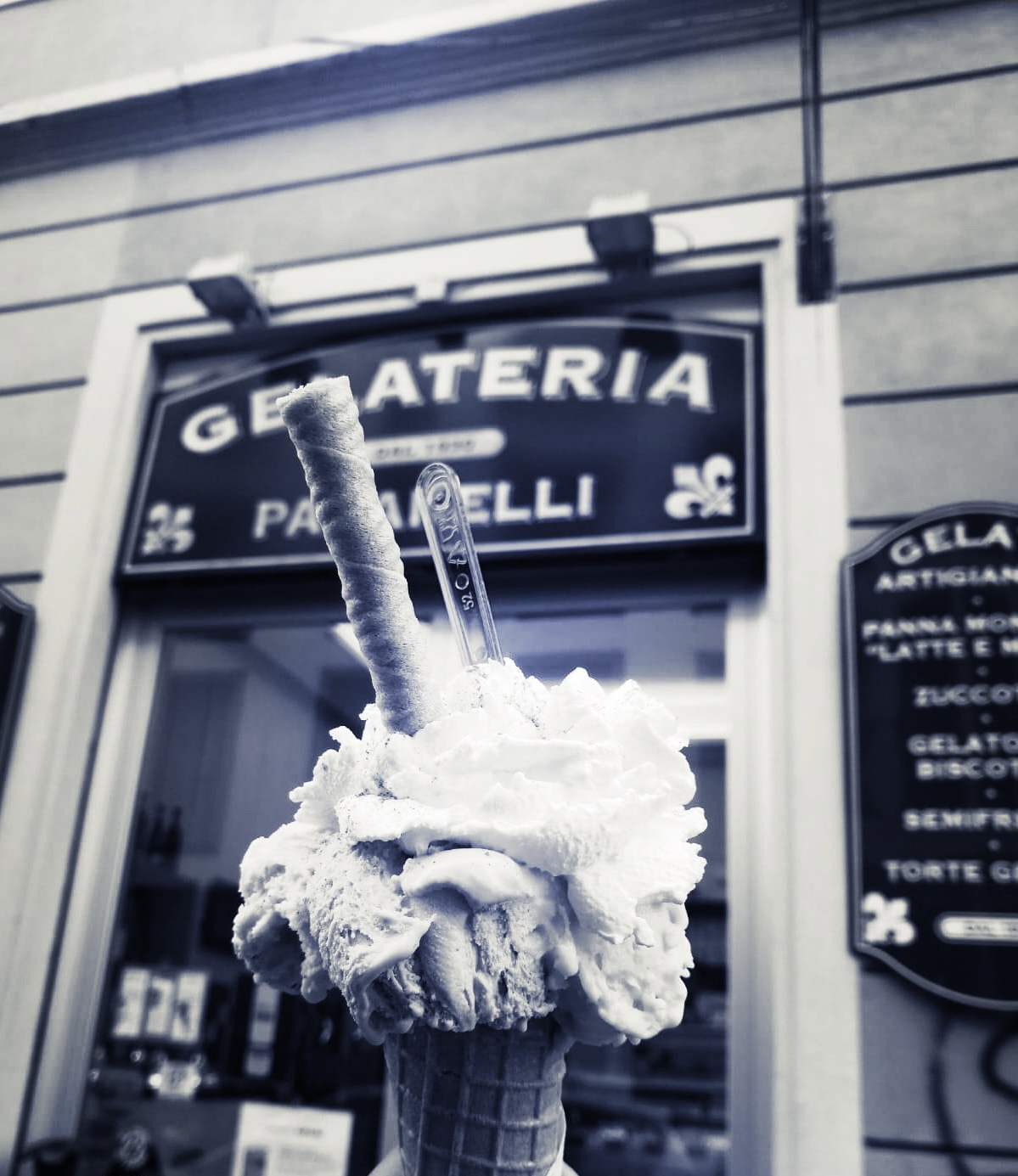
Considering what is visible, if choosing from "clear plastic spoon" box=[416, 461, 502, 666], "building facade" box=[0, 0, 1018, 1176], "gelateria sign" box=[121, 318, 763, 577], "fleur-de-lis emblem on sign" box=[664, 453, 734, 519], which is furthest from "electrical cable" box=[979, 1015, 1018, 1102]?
"clear plastic spoon" box=[416, 461, 502, 666]

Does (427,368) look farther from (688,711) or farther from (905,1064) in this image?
(905,1064)

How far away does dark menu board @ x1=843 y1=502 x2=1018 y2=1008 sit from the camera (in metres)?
2.91

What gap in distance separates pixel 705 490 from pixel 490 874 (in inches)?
110

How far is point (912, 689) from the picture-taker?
3.18 metres

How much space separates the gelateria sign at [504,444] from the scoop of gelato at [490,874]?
8.02 feet

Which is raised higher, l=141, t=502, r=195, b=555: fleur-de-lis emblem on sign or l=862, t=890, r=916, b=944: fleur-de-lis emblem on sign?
l=141, t=502, r=195, b=555: fleur-de-lis emblem on sign

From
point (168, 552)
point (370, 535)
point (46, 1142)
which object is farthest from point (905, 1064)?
point (168, 552)

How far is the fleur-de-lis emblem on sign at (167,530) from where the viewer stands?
4.29 meters

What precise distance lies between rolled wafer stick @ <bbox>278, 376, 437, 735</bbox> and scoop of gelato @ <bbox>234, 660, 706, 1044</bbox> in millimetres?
132

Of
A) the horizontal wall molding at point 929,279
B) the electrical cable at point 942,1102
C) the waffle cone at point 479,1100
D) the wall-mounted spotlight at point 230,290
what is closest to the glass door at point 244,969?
the electrical cable at point 942,1102

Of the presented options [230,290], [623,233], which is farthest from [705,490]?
[230,290]

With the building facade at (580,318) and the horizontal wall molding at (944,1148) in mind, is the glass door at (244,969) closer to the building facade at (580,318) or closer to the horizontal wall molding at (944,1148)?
the building facade at (580,318)

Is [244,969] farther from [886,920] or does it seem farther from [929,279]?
[929,279]

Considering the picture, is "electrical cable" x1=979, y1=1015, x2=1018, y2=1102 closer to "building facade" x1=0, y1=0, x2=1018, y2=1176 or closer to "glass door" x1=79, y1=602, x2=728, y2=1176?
"building facade" x1=0, y1=0, x2=1018, y2=1176
